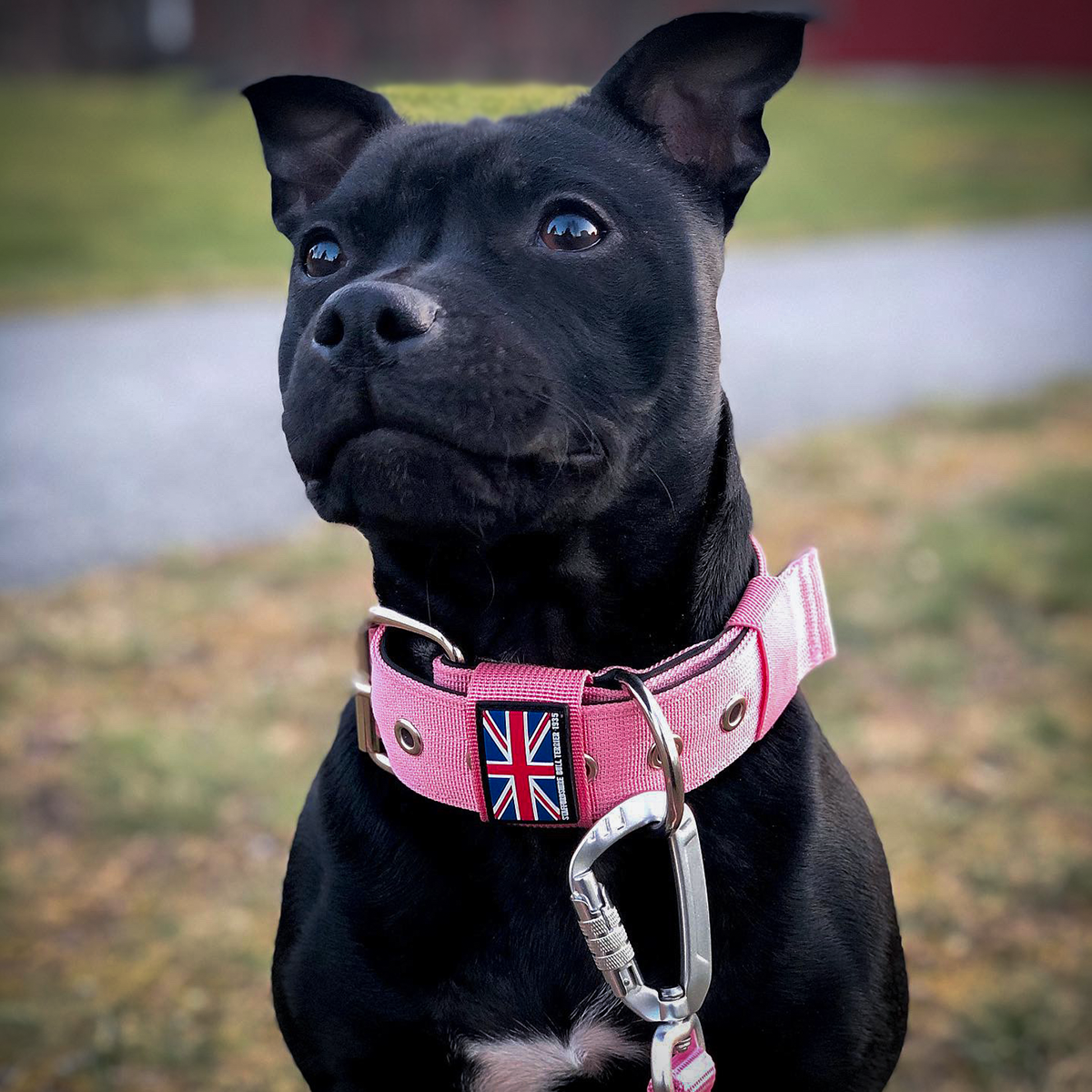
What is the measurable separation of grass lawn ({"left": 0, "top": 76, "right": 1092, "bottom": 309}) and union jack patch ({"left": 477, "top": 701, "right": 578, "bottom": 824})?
9.08 metres

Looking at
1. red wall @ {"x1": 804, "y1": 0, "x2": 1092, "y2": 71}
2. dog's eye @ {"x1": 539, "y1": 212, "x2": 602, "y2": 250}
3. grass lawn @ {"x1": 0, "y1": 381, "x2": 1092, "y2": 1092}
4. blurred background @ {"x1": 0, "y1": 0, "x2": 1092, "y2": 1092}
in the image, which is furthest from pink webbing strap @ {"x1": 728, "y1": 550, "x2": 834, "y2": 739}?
red wall @ {"x1": 804, "y1": 0, "x2": 1092, "y2": 71}

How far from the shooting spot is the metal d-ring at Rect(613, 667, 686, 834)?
167 cm

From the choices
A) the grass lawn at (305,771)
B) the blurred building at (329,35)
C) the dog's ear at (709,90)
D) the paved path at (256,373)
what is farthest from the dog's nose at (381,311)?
the blurred building at (329,35)

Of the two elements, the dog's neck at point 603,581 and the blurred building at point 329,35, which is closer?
the dog's neck at point 603,581

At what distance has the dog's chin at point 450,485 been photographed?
65.7 inches

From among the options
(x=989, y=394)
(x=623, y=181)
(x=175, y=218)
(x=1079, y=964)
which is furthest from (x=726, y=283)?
(x=623, y=181)

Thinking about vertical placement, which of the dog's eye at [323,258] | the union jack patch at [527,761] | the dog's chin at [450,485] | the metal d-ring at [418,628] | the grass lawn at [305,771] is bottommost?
the grass lawn at [305,771]

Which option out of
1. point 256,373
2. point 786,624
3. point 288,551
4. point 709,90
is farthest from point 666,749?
point 256,373

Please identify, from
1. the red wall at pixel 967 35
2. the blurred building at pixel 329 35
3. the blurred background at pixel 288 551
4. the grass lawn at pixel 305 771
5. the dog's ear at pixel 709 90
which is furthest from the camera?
the red wall at pixel 967 35

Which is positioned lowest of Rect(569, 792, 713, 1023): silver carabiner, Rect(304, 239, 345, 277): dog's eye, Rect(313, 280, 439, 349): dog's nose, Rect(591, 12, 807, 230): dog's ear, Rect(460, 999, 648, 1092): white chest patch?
Rect(460, 999, 648, 1092): white chest patch

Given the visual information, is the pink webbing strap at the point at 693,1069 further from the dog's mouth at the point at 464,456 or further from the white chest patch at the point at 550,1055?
the dog's mouth at the point at 464,456

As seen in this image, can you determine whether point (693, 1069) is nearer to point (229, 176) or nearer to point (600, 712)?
point (600, 712)

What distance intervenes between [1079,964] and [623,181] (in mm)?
2240

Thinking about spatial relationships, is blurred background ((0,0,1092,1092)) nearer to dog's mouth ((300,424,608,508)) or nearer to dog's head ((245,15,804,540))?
A: dog's head ((245,15,804,540))
